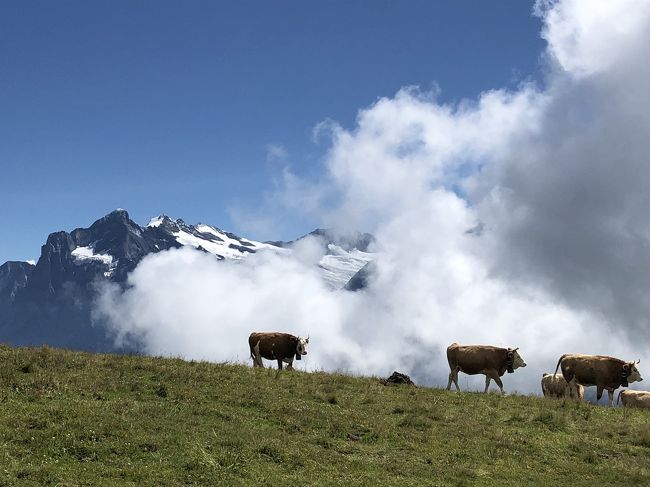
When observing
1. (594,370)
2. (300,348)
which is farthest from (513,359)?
(300,348)

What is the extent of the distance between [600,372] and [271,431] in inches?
827

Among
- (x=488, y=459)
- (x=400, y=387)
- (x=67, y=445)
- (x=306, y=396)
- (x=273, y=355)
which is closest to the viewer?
(x=67, y=445)

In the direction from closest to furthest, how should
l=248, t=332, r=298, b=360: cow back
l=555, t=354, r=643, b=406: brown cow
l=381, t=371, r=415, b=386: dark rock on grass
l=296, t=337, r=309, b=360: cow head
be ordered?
l=381, t=371, r=415, b=386: dark rock on grass → l=555, t=354, r=643, b=406: brown cow → l=296, t=337, r=309, b=360: cow head → l=248, t=332, r=298, b=360: cow back

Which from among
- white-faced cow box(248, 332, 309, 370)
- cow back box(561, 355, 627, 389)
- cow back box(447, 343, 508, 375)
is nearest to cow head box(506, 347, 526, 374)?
cow back box(447, 343, 508, 375)

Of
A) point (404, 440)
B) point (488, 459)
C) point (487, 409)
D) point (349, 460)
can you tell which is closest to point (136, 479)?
point (349, 460)

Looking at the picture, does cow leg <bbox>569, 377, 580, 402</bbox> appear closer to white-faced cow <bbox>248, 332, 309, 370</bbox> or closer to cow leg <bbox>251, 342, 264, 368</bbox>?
white-faced cow <bbox>248, 332, 309, 370</bbox>

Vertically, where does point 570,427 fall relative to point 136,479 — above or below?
above

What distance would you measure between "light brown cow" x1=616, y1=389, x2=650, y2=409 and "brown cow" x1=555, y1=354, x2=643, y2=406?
206 centimetres

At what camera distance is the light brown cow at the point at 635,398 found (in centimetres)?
3438

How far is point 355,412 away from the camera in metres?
21.1

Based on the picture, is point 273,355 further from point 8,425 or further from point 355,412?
point 8,425

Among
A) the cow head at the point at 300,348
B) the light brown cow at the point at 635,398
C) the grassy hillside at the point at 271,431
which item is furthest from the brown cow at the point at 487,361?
the cow head at the point at 300,348

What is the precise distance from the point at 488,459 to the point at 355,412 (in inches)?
198

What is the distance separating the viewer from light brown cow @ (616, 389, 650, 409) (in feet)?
113
